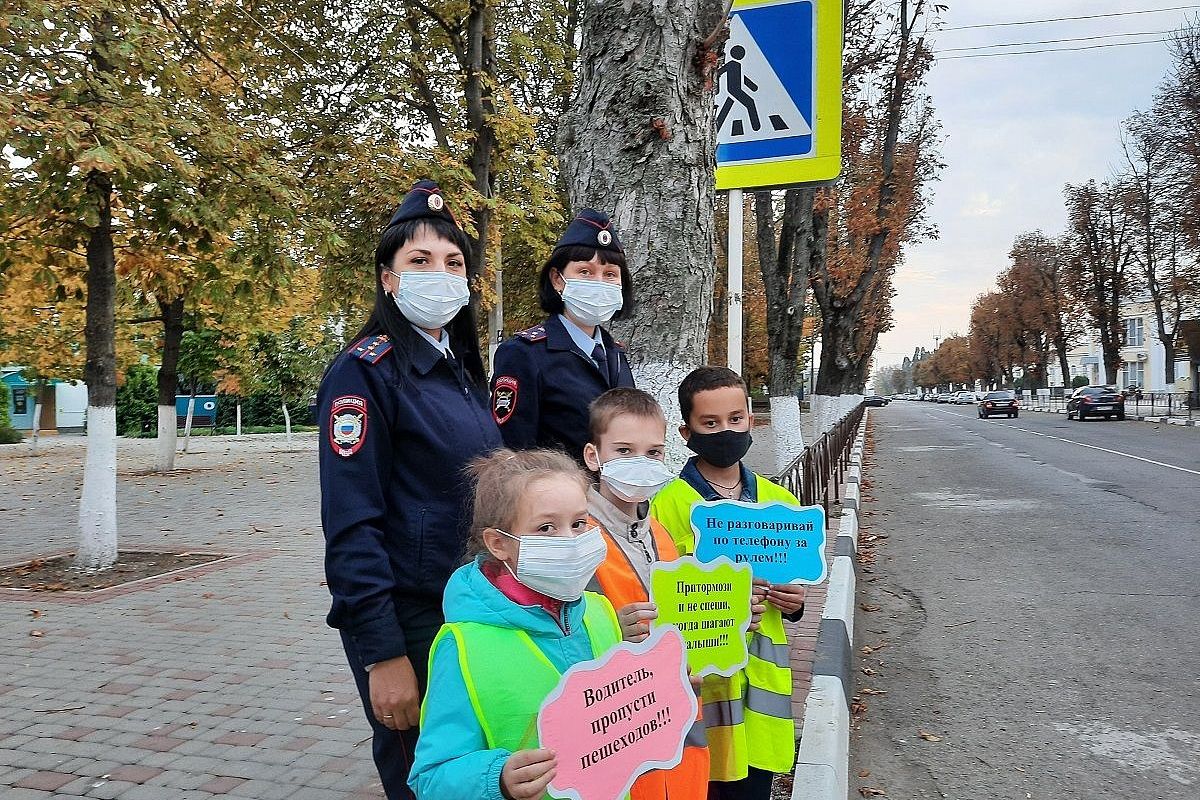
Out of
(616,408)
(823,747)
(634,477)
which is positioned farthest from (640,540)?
(823,747)

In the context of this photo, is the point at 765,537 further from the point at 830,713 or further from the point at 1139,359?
the point at 1139,359

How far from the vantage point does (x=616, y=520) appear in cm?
240

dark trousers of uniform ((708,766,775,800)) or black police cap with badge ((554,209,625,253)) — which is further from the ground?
black police cap with badge ((554,209,625,253))

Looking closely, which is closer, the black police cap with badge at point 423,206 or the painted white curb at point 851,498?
the black police cap with badge at point 423,206

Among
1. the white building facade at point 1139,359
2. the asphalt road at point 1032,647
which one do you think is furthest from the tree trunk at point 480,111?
the white building facade at point 1139,359

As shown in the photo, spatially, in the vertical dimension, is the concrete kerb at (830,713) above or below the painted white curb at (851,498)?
below

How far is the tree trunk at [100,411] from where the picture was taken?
8.30 metres

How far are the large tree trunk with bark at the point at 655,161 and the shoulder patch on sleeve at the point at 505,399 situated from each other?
1.06 metres

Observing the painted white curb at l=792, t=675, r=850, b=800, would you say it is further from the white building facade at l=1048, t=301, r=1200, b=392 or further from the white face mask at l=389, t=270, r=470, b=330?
the white building facade at l=1048, t=301, r=1200, b=392

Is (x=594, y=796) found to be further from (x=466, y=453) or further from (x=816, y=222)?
(x=816, y=222)

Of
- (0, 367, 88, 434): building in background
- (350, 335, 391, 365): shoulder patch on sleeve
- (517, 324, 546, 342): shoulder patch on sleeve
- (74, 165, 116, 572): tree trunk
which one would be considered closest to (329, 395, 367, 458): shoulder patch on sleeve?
(350, 335, 391, 365): shoulder patch on sleeve

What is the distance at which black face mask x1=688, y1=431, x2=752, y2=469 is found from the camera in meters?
2.86

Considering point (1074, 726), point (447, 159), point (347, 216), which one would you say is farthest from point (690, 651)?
point (347, 216)

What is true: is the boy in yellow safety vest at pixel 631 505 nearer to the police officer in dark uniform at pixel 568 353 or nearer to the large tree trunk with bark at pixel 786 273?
the police officer in dark uniform at pixel 568 353
